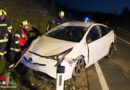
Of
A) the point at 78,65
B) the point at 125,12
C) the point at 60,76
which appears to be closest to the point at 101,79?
the point at 78,65

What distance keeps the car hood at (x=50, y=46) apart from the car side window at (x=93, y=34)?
2.33 ft

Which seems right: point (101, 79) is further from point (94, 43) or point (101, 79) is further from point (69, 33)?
point (69, 33)

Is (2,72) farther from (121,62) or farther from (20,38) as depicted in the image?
(121,62)

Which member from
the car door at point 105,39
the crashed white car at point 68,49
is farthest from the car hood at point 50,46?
the car door at point 105,39

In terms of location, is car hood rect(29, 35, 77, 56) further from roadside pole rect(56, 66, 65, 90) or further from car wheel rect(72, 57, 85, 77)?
roadside pole rect(56, 66, 65, 90)

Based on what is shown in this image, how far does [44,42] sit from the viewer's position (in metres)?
4.66

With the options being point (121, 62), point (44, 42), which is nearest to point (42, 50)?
point (44, 42)

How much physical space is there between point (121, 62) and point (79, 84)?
9.67ft

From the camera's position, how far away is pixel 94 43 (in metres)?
5.02

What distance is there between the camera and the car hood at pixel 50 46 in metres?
4.16

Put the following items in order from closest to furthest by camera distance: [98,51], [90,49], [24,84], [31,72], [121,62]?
[24,84] < [31,72] < [90,49] < [98,51] < [121,62]

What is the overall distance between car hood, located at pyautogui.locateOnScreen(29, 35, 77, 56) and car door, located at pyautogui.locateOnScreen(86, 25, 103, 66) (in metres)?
0.71

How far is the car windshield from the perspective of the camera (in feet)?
15.9

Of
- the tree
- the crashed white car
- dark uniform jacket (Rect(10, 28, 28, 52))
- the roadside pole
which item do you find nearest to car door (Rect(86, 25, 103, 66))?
the crashed white car
